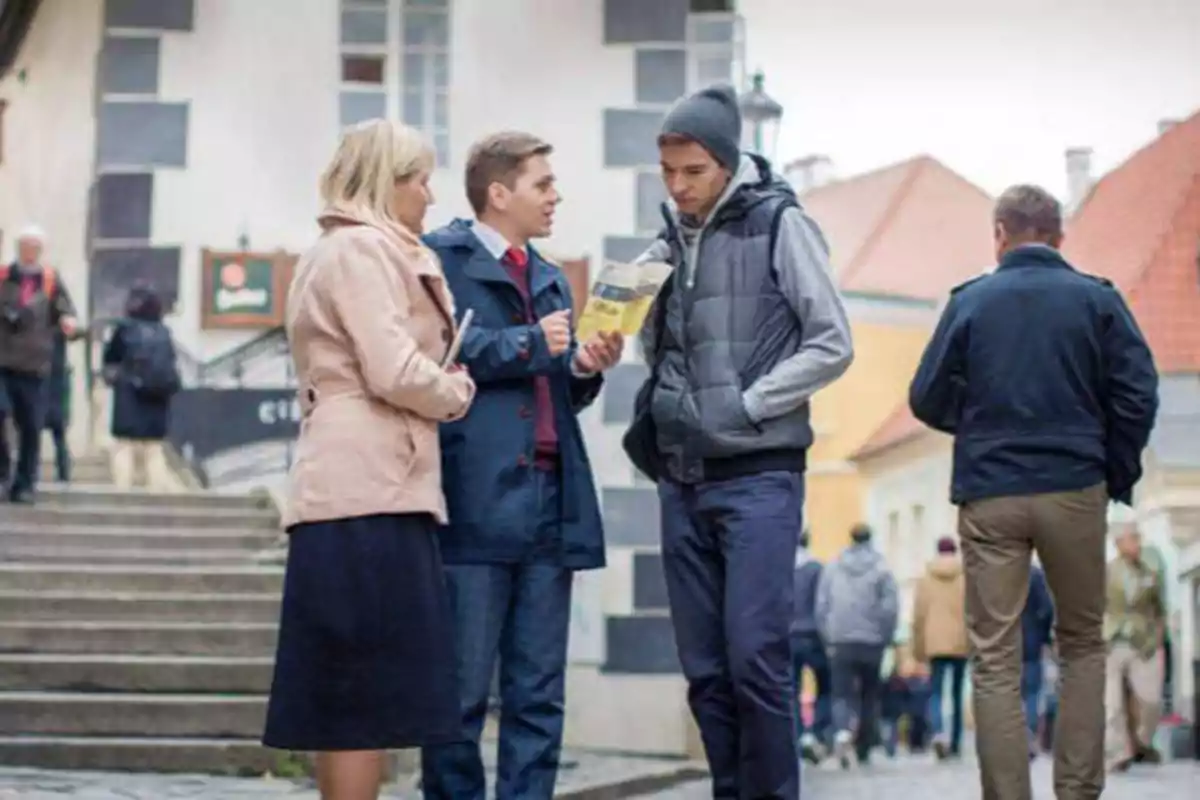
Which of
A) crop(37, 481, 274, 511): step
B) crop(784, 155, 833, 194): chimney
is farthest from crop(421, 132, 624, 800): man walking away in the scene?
crop(37, 481, 274, 511): step

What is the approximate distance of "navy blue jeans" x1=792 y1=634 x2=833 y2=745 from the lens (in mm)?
10141

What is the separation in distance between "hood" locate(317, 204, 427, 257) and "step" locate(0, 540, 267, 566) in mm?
4600

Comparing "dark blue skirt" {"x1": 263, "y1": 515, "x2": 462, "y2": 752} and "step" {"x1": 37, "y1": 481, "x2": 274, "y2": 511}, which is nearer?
"dark blue skirt" {"x1": 263, "y1": 515, "x2": 462, "y2": 752}

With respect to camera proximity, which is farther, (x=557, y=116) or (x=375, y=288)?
(x=557, y=116)

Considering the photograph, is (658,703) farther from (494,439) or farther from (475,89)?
(494,439)

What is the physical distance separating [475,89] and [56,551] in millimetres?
2252

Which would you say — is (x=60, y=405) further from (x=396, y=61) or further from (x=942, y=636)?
(x=942, y=636)

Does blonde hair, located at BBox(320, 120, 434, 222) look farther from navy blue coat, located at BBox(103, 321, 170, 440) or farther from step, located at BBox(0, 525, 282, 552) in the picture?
step, located at BBox(0, 525, 282, 552)

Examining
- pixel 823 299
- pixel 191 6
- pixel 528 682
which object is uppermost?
pixel 191 6

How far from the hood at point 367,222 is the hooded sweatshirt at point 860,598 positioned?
228 inches

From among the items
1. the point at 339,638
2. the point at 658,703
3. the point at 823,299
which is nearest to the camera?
the point at 339,638

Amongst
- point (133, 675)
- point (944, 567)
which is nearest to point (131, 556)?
point (133, 675)

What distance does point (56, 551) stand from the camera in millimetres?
8656

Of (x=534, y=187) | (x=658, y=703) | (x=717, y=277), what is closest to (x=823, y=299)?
(x=717, y=277)
